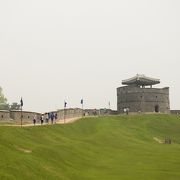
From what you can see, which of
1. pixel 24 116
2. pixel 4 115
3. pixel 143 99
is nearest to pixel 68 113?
pixel 24 116

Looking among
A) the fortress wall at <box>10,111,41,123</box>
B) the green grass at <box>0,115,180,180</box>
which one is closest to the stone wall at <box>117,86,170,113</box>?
the green grass at <box>0,115,180,180</box>

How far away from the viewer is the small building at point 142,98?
3457 inches

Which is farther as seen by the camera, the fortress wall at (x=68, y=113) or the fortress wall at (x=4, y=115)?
the fortress wall at (x=68, y=113)

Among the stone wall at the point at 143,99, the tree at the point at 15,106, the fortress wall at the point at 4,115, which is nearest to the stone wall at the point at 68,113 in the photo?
the fortress wall at the point at 4,115

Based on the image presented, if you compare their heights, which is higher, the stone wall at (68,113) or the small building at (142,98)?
the small building at (142,98)

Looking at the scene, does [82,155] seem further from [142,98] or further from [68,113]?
[142,98]

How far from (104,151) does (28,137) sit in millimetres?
7410

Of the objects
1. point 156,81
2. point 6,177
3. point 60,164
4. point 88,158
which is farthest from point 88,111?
point 6,177

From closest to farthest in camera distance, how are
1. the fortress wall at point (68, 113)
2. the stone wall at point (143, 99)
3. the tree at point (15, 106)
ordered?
the fortress wall at point (68, 113) → the stone wall at point (143, 99) → the tree at point (15, 106)

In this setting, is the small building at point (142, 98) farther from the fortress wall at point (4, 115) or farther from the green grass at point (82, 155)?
the fortress wall at point (4, 115)

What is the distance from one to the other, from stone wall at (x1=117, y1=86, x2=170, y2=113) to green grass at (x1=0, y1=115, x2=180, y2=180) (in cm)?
2975

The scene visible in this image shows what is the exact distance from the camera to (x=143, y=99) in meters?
87.5

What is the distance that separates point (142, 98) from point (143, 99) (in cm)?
30

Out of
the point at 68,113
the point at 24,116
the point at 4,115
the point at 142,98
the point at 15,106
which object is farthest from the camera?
the point at 15,106
